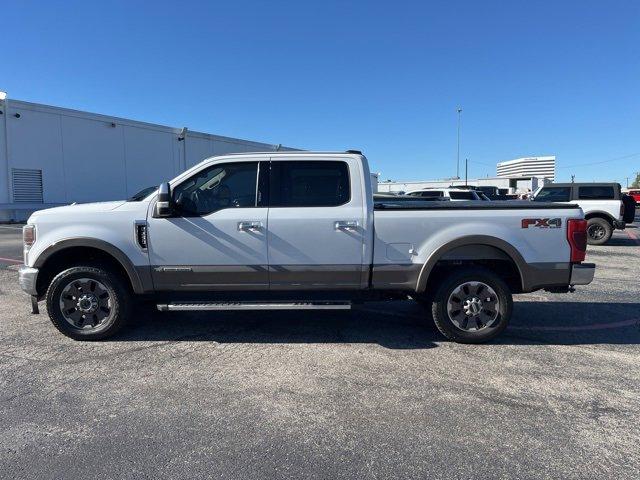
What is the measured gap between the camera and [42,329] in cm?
545

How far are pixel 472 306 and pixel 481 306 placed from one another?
97 millimetres

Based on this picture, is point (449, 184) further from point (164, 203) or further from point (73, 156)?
point (164, 203)

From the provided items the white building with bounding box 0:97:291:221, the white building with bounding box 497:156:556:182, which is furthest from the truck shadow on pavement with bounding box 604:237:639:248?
the white building with bounding box 497:156:556:182

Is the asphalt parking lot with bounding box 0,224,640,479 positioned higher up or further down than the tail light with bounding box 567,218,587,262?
further down

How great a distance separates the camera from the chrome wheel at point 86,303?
490cm

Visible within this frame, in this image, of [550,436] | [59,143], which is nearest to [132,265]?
[550,436]

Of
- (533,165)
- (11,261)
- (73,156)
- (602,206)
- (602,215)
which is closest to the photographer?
(11,261)

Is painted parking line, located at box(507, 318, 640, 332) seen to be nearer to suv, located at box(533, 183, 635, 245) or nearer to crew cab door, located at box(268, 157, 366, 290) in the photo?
crew cab door, located at box(268, 157, 366, 290)

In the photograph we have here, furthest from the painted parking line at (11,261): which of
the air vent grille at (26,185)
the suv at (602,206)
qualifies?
the suv at (602,206)

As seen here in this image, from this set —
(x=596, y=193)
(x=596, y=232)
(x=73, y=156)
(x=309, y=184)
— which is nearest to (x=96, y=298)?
(x=309, y=184)

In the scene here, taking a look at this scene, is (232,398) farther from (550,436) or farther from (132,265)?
(550,436)

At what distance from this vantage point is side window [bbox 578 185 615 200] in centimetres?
1431

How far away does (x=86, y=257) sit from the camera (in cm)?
508

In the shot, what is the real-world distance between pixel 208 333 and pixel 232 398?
5.79 feet
